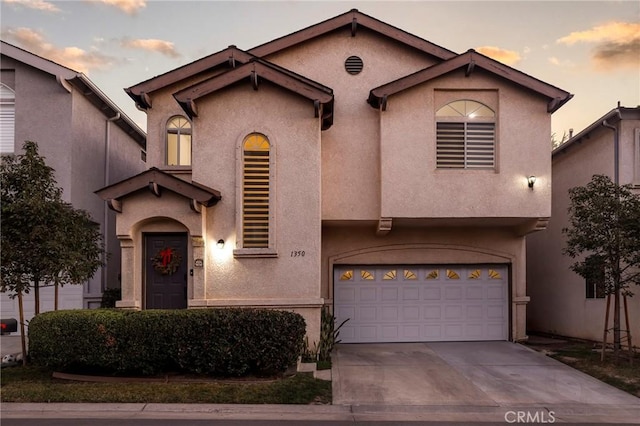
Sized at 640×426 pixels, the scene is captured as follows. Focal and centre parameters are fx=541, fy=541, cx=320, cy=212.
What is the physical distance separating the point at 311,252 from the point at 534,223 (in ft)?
19.0

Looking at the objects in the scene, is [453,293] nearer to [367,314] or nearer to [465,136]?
[367,314]

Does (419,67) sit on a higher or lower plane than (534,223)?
higher

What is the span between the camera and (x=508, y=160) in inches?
515

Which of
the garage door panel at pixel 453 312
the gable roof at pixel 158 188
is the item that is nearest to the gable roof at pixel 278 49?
the gable roof at pixel 158 188

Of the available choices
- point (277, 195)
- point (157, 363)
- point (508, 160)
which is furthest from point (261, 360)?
point (508, 160)

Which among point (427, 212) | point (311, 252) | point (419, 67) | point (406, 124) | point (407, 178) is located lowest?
point (311, 252)

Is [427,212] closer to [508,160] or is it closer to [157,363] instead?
[508,160]

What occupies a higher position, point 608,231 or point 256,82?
point 256,82

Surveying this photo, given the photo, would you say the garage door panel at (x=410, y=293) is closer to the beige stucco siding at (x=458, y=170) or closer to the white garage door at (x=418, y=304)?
the white garage door at (x=418, y=304)

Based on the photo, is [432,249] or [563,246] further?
[563,246]

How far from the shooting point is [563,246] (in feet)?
52.6

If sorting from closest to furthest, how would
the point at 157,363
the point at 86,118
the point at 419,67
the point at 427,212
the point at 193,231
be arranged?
the point at 157,363, the point at 193,231, the point at 427,212, the point at 419,67, the point at 86,118

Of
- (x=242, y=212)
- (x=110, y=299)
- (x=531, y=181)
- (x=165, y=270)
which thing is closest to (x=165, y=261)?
(x=165, y=270)

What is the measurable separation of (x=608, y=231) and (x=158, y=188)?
957 centimetres
